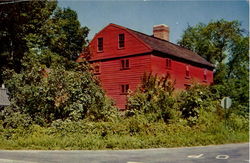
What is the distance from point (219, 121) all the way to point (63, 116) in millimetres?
10264

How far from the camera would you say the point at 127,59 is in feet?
111

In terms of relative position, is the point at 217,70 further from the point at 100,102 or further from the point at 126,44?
the point at 100,102

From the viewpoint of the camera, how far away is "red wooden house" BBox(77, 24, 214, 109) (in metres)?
32.9

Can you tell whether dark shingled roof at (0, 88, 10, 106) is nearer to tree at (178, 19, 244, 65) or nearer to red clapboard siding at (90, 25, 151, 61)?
red clapboard siding at (90, 25, 151, 61)

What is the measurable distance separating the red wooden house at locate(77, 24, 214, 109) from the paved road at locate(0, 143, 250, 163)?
678 inches

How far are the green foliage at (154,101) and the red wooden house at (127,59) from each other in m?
7.29

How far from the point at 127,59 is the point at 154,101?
12.0m

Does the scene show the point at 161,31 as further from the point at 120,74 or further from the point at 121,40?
the point at 120,74

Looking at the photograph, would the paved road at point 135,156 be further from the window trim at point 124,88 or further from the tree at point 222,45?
the tree at point 222,45

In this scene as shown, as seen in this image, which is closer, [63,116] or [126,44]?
[63,116]

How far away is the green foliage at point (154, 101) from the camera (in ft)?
71.1

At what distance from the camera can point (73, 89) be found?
20438 mm

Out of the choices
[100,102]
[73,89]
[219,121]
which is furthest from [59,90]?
[219,121]

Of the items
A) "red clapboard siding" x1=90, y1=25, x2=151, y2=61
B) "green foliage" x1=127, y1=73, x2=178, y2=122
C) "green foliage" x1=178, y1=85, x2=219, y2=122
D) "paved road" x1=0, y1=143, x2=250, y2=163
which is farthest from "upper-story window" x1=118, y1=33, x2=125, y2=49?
"paved road" x1=0, y1=143, x2=250, y2=163
